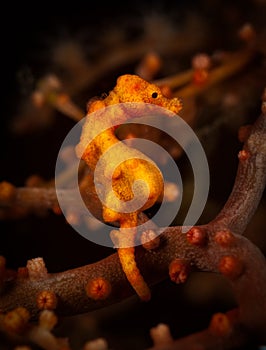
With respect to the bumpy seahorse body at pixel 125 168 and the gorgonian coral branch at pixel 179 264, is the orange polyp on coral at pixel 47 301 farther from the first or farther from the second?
the bumpy seahorse body at pixel 125 168

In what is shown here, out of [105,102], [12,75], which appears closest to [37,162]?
[12,75]

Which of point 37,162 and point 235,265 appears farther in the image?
point 37,162

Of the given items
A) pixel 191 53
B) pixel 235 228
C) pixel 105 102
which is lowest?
pixel 235 228

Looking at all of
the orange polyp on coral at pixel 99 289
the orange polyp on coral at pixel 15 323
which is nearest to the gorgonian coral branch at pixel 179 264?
the orange polyp on coral at pixel 99 289

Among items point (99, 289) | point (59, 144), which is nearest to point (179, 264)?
point (99, 289)

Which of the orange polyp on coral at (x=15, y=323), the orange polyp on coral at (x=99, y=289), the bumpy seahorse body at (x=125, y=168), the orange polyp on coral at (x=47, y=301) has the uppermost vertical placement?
the bumpy seahorse body at (x=125, y=168)

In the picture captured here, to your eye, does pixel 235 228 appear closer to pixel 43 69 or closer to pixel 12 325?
pixel 12 325

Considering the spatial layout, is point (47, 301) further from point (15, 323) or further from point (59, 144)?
point (59, 144)

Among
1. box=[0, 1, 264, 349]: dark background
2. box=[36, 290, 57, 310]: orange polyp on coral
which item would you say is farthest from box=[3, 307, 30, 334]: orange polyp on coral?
box=[0, 1, 264, 349]: dark background
